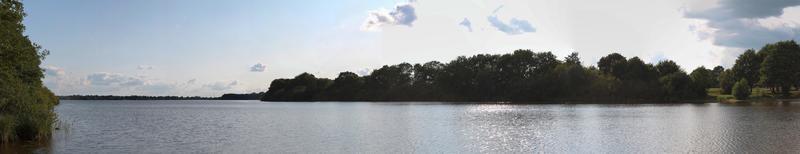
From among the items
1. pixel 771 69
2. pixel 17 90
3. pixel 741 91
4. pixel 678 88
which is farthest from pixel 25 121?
pixel 771 69

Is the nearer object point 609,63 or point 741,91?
point 741,91

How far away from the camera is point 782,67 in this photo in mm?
130750

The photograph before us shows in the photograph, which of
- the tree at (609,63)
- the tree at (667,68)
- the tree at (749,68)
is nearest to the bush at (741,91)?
the tree at (749,68)

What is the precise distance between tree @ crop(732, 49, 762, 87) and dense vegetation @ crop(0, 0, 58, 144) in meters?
138

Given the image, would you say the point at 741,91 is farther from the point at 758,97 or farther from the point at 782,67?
the point at 782,67

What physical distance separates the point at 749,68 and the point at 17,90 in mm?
141619

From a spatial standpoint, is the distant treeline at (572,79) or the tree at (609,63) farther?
the tree at (609,63)

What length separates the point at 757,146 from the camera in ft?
108

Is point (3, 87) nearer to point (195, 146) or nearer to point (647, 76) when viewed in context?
point (195, 146)

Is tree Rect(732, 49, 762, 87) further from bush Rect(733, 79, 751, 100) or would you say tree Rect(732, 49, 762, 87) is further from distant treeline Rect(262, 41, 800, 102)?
bush Rect(733, 79, 751, 100)

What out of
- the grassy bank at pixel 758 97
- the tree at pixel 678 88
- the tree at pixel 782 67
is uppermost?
the tree at pixel 782 67

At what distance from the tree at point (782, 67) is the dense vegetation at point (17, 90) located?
132m

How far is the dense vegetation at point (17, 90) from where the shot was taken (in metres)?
35.1

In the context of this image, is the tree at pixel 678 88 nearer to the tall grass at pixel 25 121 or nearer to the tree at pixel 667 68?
the tree at pixel 667 68
